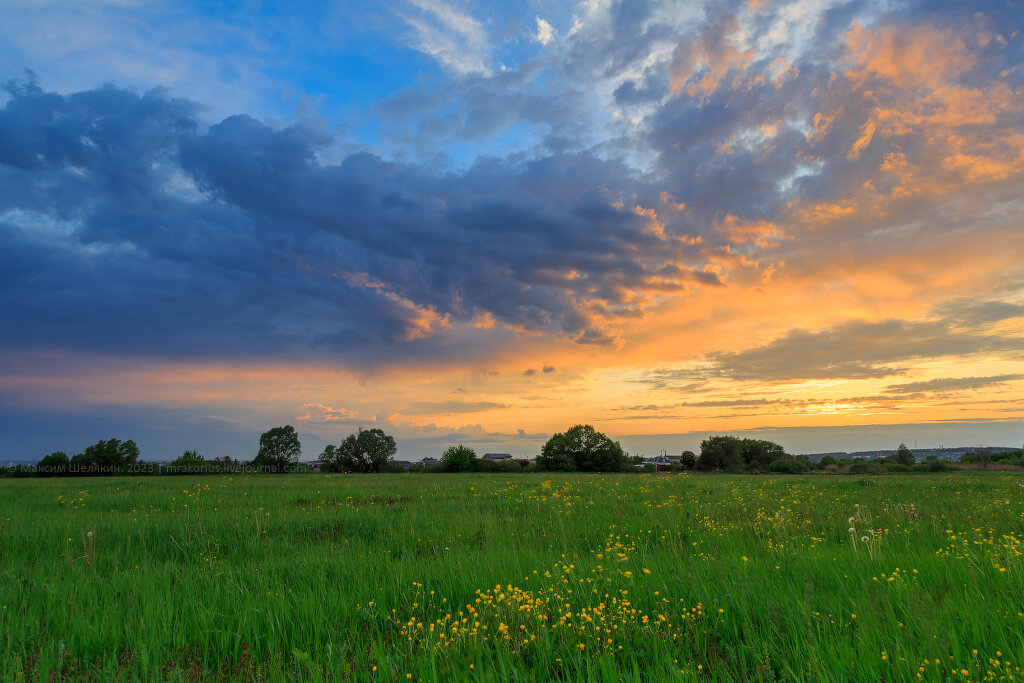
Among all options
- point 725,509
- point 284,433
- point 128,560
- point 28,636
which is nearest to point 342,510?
point 128,560

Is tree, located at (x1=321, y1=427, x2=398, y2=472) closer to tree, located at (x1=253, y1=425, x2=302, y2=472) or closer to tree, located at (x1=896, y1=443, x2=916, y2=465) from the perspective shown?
tree, located at (x1=253, y1=425, x2=302, y2=472)

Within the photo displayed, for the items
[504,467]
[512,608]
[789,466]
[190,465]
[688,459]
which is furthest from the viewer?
[688,459]

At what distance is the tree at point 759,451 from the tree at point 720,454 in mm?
2038

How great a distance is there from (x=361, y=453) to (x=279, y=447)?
49.0 ft

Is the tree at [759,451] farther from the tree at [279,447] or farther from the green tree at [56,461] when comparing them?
the green tree at [56,461]

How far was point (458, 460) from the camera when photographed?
81812 mm

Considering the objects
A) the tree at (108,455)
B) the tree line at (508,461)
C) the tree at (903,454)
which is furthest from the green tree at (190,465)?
the tree at (903,454)

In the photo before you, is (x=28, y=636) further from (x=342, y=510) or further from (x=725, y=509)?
(x=725, y=509)

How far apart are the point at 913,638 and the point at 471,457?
273ft

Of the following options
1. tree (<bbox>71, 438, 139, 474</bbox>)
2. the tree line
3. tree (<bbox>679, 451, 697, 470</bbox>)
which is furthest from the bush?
tree (<bbox>71, 438, 139, 474</bbox>)

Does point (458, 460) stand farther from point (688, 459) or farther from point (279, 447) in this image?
point (688, 459)

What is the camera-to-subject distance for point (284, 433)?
88.7 meters

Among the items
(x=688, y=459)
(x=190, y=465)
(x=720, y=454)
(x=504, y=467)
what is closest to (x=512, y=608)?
(x=190, y=465)

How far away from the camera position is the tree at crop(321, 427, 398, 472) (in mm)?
93875
